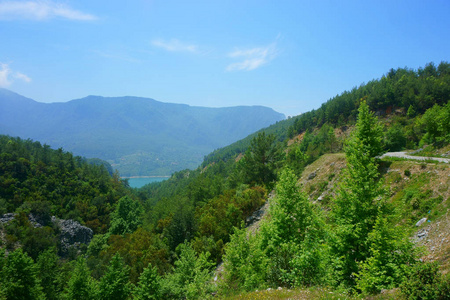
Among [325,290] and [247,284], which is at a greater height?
[325,290]

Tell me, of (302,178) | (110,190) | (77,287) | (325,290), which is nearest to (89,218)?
(110,190)

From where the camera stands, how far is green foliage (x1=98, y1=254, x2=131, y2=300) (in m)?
23.5

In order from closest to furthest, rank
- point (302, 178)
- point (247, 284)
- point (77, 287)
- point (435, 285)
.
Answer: point (435, 285) < point (247, 284) < point (77, 287) < point (302, 178)

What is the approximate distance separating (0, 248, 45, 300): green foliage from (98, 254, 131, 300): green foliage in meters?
8.57

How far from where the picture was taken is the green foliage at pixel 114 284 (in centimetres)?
2355

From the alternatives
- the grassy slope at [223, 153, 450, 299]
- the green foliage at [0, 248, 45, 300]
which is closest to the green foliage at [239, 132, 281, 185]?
the grassy slope at [223, 153, 450, 299]

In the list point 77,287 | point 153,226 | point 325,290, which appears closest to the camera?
point 325,290

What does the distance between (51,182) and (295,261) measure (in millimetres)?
93313

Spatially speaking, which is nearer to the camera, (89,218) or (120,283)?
(120,283)

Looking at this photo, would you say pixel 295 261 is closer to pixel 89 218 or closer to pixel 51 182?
pixel 89 218

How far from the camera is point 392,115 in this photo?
257 feet

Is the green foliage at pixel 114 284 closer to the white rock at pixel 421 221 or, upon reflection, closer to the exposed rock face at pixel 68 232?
the white rock at pixel 421 221

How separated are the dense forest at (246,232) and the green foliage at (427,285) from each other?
1.4 inches

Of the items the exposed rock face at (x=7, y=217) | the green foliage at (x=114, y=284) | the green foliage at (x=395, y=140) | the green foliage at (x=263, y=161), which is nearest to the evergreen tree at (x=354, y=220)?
the green foliage at (x=114, y=284)
